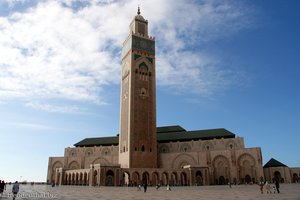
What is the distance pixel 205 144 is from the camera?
1884 inches

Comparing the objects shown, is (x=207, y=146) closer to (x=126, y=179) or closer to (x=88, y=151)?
(x=126, y=179)

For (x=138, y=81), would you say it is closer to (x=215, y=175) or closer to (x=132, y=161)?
(x=132, y=161)

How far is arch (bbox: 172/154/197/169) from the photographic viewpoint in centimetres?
4556

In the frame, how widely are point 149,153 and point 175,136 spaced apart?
9.71 metres

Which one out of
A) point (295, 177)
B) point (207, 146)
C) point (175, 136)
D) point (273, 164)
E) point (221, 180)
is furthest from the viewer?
point (175, 136)

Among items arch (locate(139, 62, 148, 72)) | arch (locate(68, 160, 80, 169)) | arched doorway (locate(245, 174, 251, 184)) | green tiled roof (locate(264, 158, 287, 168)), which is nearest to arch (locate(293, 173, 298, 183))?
green tiled roof (locate(264, 158, 287, 168))

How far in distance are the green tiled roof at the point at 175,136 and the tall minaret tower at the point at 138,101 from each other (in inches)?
308

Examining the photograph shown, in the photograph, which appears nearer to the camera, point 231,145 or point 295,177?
point 295,177

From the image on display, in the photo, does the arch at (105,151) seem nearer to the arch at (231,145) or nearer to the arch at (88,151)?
the arch at (88,151)

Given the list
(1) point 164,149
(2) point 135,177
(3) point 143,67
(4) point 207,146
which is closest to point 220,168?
(4) point 207,146

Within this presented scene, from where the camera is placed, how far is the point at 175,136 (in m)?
51.3

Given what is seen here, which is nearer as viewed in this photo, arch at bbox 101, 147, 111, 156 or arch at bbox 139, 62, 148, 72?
arch at bbox 139, 62, 148, 72

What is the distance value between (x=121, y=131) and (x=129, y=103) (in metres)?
5.37

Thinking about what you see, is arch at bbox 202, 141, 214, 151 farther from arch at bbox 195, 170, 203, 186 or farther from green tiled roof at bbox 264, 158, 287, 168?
green tiled roof at bbox 264, 158, 287, 168
